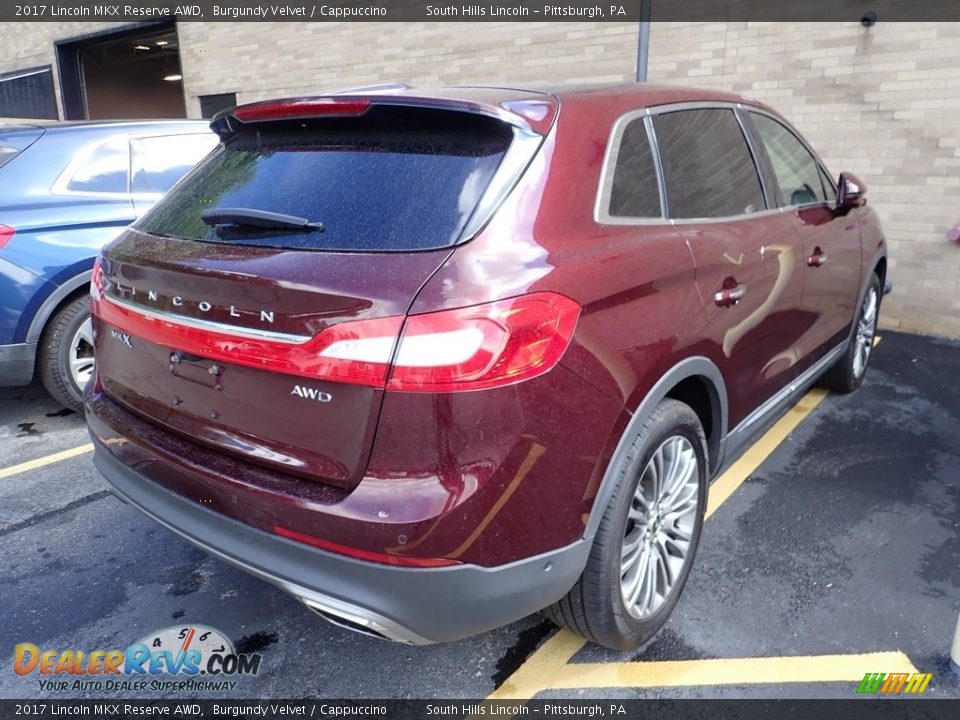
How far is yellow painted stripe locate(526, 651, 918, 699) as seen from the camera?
229 centimetres

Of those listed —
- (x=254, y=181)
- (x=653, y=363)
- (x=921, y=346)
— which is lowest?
(x=921, y=346)

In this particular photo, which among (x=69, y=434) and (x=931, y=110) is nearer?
(x=69, y=434)

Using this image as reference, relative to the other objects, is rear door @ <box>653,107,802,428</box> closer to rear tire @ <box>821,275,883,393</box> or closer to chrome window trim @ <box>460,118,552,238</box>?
chrome window trim @ <box>460,118,552,238</box>

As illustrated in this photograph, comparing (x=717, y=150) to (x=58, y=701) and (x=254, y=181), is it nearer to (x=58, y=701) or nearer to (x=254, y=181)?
(x=254, y=181)

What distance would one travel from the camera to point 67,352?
423 cm

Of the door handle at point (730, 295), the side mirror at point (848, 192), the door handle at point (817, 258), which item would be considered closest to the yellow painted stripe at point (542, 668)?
the door handle at point (730, 295)

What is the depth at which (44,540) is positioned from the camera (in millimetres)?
3113

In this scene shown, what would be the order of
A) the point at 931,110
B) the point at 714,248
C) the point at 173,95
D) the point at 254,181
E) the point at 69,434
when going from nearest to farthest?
1. the point at 254,181
2. the point at 714,248
3. the point at 69,434
4. the point at 931,110
5. the point at 173,95

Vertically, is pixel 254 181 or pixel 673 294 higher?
pixel 254 181

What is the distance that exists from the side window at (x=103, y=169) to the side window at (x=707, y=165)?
137 inches

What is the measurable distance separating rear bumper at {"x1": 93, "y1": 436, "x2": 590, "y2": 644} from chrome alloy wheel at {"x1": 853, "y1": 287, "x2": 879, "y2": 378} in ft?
10.9
